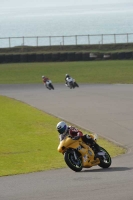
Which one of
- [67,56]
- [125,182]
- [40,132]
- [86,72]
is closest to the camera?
[125,182]

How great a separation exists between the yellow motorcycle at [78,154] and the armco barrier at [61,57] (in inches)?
1740

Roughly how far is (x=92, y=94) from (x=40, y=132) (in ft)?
46.3

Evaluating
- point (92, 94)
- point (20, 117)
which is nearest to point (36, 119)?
point (20, 117)

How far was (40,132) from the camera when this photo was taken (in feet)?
73.0

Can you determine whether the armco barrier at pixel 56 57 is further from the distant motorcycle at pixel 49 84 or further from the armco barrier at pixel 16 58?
the distant motorcycle at pixel 49 84

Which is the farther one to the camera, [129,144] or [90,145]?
[129,144]

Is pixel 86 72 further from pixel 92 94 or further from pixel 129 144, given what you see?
pixel 129 144

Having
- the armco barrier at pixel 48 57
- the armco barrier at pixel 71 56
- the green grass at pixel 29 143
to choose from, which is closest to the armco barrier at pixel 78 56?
the armco barrier at pixel 71 56

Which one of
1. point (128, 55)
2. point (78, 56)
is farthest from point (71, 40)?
point (128, 55)

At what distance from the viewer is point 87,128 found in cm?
2302

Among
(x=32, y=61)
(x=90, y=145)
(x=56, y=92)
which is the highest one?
(x=90, y=145)

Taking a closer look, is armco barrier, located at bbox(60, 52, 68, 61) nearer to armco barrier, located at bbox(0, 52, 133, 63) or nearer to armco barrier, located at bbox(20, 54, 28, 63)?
armco barrier, located at bbox(0, 52, 133, 63)

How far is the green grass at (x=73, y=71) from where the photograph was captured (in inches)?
1834

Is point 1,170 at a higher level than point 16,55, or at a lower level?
higher
